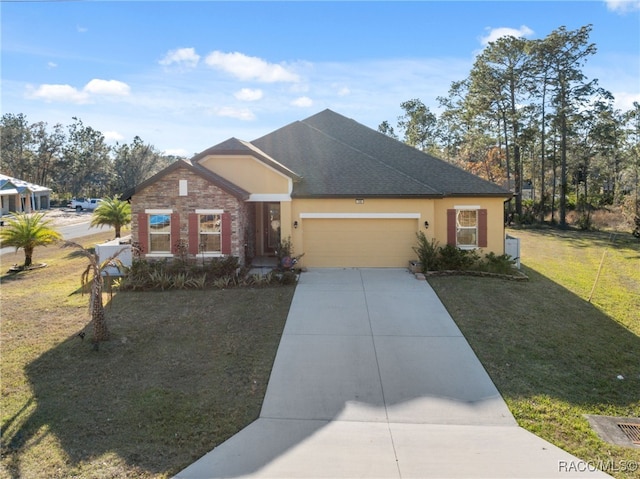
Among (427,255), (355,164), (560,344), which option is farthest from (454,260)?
(560,344)

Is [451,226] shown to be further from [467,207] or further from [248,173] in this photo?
[248,173]

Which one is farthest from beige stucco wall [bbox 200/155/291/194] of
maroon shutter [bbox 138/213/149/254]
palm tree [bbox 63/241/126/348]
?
palm tree [bbox 63/241/126/348]

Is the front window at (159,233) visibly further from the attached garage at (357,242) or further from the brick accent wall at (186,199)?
the attached garage at (357,242)

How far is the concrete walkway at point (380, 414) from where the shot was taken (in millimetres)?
5137

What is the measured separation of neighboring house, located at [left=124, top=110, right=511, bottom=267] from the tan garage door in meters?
0.04

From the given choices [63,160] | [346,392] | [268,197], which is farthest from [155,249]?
[63,160]

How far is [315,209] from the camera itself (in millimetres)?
15742

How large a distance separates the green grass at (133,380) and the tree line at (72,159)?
5016 cm

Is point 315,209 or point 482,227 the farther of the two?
point 482,227

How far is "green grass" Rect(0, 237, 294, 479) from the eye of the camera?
209 inches

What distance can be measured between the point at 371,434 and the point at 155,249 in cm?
1143

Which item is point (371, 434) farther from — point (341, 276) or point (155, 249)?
point (155, 249)

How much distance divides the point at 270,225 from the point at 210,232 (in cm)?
383

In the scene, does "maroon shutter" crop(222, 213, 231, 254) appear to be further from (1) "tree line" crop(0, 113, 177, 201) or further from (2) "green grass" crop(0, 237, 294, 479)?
(1) "tree line" crop(0, 113, 177, 201)
